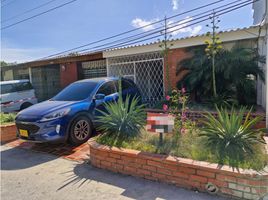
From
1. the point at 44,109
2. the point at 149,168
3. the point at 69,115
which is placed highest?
the point at 44,109

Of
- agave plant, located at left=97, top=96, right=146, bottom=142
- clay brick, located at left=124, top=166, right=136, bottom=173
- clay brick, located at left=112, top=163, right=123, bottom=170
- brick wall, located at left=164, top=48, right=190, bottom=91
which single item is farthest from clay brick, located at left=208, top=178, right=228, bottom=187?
brick wall, located at left=164, top=48, right=190, bottom=91

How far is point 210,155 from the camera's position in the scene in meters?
2.86

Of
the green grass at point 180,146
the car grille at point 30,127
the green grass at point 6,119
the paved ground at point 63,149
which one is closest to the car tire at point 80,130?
the paved ground at point 63,149

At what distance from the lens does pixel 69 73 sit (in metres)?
10.7

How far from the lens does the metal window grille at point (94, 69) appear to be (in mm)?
10250

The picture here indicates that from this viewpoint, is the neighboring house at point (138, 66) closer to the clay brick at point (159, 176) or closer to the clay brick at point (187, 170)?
the clay brick at point (159, 176)

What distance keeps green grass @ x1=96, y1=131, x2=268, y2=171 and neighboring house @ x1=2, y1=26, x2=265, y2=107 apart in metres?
2.94

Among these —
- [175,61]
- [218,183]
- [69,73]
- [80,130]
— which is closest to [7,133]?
[80,130]

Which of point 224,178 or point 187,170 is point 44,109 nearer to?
point 187,170

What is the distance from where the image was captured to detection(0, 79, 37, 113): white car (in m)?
9.41

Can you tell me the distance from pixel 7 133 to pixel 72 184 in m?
3.89

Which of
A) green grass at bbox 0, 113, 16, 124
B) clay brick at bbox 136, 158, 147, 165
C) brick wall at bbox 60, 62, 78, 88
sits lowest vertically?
clay brick at bbox 136, 158, 147, 165

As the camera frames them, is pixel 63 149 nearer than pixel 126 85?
Yes

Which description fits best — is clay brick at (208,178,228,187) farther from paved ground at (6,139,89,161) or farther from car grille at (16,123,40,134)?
car grille at (16,123,40,134)
